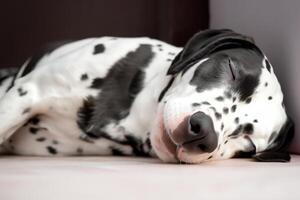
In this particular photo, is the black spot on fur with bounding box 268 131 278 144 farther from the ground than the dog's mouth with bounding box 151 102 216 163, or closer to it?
closer to it

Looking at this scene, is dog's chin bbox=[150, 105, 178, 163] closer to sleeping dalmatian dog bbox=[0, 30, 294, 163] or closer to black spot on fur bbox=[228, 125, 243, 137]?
sleeping dalmatian dog bbox=[0, 30, 294, 163]

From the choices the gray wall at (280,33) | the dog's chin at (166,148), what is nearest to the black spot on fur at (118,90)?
the dog's chin at (166,148)

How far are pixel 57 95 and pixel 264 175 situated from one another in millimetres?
737

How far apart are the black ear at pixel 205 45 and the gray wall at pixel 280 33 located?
0.19 metres

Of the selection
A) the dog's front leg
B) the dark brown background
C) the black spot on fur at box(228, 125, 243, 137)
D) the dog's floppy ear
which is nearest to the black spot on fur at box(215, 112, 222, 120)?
the black spot on fur at box(228, 125, 243, 137)

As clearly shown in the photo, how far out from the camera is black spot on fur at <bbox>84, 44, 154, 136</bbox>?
1.82 m

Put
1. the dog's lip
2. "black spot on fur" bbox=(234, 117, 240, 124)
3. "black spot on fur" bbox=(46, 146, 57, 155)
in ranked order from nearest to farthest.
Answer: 1. the dog's lip
2. "black spot on fur" bbox=(234, 117, 240, 124)
3. "black spot on fur" bbox=(46, 146, 57, 155)

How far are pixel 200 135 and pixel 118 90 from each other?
1.58 ft

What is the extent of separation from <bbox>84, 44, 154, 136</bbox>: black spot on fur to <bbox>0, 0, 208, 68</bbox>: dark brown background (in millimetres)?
686

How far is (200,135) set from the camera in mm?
1438

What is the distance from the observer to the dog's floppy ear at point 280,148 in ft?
5.67

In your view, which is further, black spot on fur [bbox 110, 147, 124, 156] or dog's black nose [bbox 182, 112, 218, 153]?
black spot on fur [bbox 110, 147, 124, 156]

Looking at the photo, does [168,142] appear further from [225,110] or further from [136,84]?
[136,84]

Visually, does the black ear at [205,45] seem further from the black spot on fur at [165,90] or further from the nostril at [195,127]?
the nostril at [195,127]
